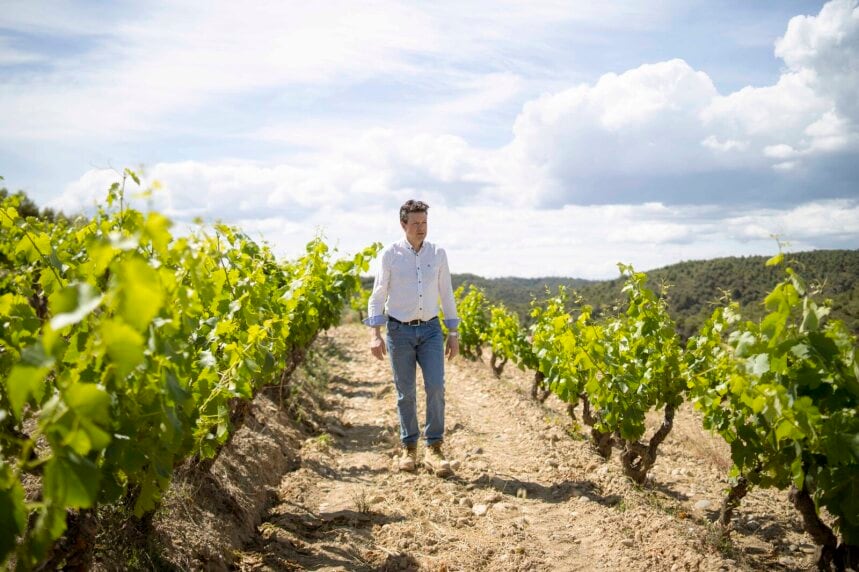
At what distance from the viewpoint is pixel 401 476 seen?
4.81m

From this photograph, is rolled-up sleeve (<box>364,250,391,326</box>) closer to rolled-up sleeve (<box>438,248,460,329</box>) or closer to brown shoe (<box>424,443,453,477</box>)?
rolled-up sleeve (<box>438,248,460,329</box>)

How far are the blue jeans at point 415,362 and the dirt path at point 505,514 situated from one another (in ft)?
1.70

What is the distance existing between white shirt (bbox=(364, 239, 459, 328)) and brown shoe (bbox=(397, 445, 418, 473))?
1.05 m

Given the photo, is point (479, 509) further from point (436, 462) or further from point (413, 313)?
point (413, 313)

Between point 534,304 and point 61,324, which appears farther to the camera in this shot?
point 534,304

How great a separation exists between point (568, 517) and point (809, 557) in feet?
4.68

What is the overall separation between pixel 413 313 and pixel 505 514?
157 centimetres

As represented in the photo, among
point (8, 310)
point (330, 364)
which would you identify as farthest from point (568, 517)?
point (330, 364)

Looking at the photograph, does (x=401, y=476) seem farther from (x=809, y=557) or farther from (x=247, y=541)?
(x=809, y=557)

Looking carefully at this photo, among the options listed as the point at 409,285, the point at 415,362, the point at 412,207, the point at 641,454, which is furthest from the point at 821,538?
the point at 412,207

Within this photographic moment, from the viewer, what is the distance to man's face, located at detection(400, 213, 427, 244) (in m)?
4.64

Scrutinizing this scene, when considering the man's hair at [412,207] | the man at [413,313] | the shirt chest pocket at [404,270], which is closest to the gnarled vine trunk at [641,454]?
the man at [413,313]

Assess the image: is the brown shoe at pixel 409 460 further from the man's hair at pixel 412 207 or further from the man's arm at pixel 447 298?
the man's hair at pixel 412 207

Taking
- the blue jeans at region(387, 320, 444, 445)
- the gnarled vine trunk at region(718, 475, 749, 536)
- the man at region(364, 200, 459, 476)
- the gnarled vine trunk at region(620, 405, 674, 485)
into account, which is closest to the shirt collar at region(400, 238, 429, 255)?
the man at region(364, 200, 459, 476)
